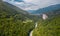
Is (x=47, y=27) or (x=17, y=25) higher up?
(x=17, y=25)

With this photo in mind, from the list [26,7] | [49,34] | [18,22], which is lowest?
[49,34]

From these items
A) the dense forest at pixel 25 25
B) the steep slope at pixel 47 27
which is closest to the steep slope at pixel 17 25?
the dense forest at pixel 25 25

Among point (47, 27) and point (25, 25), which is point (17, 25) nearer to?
point (25, 25)

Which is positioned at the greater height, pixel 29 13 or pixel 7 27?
pixel 29 13

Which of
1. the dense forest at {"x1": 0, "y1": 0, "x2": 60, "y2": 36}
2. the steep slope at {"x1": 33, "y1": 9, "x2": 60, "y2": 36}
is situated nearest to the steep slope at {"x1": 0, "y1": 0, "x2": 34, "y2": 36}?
the dense forest at {"x1": 0, "y1": 0, "x2": 60, "y2": 36}

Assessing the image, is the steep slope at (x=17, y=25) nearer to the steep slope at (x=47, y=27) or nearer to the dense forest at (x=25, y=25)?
the dense forest at (x=25, y=25)

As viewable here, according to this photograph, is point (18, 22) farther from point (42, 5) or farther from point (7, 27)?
point (42, 5)

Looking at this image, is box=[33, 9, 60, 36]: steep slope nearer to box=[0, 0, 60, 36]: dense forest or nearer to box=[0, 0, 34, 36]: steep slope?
box=[0, 0, 60, 36]: dense forest

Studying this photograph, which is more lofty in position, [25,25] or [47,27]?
[25,25]

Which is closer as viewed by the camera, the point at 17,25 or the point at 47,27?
the point at 17,25

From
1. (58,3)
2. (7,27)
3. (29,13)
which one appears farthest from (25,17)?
(58,3)

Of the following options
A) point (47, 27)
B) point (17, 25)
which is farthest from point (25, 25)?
point (47, 27)
